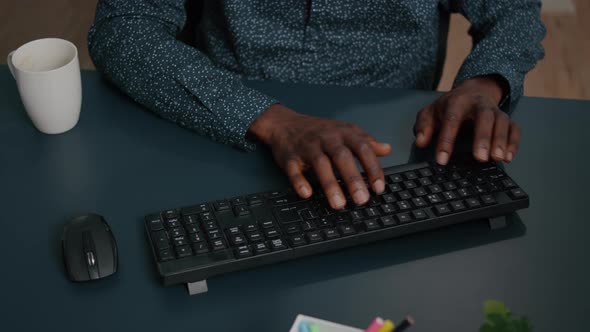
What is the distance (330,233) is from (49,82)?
41cm

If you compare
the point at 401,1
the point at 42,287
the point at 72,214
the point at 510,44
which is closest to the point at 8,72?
the point at 72,214

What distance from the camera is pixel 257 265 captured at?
767mm

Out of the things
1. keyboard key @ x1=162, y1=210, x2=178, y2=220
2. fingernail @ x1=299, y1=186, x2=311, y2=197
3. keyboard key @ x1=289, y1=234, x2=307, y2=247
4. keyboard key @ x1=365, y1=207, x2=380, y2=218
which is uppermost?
keyboard key @ x1=365, y1=207, x2=380, y2=218

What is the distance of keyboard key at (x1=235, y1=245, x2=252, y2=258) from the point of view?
0.76 metres

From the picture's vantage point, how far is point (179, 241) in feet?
2.53

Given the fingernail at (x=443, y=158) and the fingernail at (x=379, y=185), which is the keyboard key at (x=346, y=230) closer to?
the fingernail at (x=379, y=185)

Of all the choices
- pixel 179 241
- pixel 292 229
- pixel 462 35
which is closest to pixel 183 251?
pixel 179 241

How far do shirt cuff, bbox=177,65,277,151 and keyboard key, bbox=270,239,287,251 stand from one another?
209 mm

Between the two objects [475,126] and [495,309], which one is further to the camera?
[475,126]

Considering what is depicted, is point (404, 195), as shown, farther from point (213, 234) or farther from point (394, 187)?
point (213, 234)

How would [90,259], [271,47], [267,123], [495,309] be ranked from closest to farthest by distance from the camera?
[495,309]
[90,259]
[267,123]
[271,47]

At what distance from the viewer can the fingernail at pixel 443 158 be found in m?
0.89

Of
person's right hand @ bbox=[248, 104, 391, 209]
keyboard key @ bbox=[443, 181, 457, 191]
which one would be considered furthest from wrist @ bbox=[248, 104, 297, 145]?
keyboard key @ bbox=[443, 181, 457, 191]

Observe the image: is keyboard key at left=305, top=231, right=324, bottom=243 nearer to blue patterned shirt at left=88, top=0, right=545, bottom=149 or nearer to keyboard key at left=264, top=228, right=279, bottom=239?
keyboard key at left=264, top=228, right=279, bottom=239
